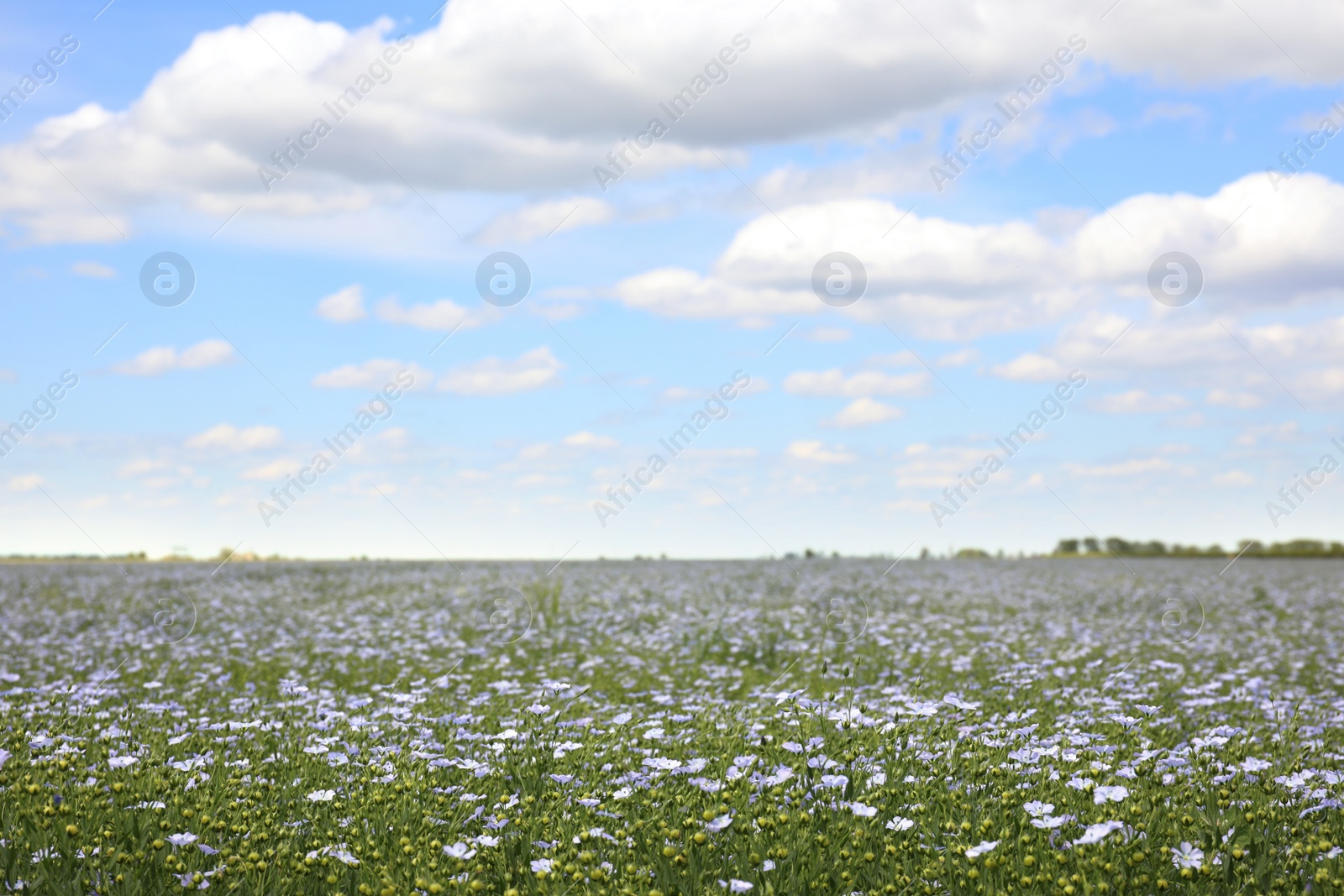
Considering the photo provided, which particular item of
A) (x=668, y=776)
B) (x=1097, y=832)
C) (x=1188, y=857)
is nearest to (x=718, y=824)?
(x=668, y=776)

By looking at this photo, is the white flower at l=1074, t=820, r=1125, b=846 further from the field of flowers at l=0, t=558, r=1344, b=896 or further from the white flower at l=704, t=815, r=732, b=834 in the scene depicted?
the white flower at l=704, t=815, r=732, b=834

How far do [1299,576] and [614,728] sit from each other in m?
30.7

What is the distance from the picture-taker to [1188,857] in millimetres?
4602

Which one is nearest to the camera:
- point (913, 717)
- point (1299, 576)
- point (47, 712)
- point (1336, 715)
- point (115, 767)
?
point (115, 767)

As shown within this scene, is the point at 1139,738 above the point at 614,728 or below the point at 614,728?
above

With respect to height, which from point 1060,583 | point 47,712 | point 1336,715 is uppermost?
point 1060,583

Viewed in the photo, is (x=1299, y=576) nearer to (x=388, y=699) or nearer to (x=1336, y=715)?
(x=1336, y=715)

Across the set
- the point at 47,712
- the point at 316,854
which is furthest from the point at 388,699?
the point at 316,854

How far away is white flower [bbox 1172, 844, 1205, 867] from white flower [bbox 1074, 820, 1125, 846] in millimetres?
259

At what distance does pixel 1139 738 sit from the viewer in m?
6.83

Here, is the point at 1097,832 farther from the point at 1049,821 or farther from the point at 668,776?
the point at 668,776

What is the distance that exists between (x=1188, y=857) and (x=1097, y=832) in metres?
0.40

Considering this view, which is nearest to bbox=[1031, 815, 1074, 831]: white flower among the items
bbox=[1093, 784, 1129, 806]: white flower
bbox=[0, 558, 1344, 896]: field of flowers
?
bbox=[0, 558, 1344, 896]: field of flowers

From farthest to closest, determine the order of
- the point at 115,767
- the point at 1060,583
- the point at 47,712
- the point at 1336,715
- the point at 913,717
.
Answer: the point at 1060,583
the point at 1336,715
the point at 47,712
the point at 913,717
the point at 115,767
